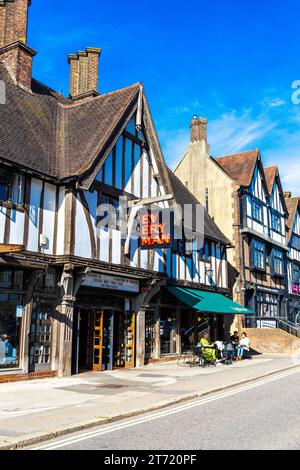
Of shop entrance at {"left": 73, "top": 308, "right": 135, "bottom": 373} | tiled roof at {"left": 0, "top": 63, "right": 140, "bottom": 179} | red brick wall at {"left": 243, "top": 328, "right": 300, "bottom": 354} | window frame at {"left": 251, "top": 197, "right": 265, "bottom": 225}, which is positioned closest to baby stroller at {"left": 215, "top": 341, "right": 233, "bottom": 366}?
shop entrance at {"left": 73, "top": 308, "right": 135, "bottom": 373}

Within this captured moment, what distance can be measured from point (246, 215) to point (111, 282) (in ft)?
52.7

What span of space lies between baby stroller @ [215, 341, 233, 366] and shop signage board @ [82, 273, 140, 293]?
14.7 ft

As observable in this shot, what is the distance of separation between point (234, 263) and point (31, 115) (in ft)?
54.8

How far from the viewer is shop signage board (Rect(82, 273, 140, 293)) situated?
1570 cm

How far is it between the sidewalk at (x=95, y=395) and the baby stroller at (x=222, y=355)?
166 cm

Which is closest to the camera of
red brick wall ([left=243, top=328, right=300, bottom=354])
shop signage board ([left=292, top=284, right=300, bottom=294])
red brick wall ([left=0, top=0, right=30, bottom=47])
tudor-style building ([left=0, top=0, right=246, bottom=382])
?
tudor-style building ([left=0, top=0, right=246, bottom=382])

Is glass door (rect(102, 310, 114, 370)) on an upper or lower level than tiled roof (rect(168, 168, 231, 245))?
lower

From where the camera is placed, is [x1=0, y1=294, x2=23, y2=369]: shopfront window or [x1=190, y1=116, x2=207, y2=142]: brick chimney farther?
[x1=190, y1=116, x2=207, y2=142]: brick chimney

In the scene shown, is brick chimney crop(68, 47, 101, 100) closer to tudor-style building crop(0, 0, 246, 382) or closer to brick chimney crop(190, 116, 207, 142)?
tudor-style building crop(0, 0, 246, 382)

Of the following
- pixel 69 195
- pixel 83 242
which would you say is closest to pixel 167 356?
pixel 83 242

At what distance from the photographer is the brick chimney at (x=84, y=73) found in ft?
70.2

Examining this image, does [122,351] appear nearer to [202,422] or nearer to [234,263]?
[202,422]

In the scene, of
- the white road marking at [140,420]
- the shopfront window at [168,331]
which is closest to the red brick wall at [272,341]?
the shopfront window at [168,331]

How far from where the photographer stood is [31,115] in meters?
A: 16.7
